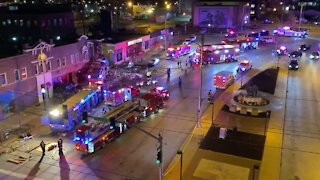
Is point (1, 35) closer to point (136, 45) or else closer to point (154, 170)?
point (136, 45)

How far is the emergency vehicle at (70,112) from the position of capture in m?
35.0

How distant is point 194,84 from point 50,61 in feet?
67.8

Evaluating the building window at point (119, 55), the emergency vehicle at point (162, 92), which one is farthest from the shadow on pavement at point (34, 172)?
the building window at point (119, 55)

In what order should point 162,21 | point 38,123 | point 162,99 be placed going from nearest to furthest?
1. point 38,123
2. point 162,99
3. point 162,21

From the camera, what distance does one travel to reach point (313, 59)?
6969 cm

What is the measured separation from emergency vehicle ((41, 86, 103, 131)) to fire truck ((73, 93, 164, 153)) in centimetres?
381

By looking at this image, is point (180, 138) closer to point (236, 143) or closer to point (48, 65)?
point (236, 143)

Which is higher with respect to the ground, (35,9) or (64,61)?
(35,9)

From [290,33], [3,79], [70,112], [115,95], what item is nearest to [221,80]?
[115,95]

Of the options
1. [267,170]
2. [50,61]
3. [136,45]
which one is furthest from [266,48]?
[267,170]

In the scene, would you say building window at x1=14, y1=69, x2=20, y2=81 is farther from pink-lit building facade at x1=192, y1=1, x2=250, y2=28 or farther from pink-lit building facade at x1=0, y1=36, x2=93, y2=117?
pink-lit building facade at x1=192, y1=1, x2=250, y2=28

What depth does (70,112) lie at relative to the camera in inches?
1404

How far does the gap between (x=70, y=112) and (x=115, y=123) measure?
9.78 meters

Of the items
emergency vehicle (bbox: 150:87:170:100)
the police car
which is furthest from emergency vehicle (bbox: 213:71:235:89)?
the police car
